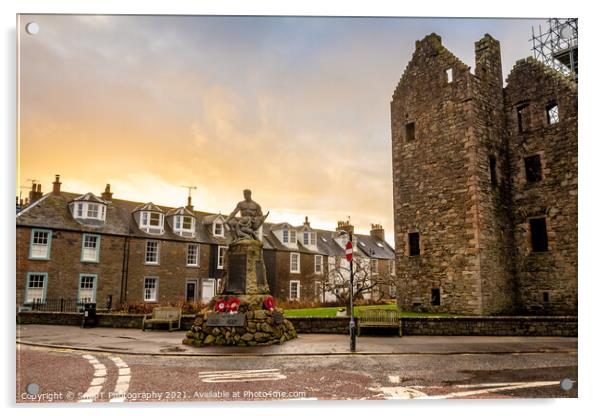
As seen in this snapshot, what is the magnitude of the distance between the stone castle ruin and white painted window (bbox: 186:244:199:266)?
15.1m

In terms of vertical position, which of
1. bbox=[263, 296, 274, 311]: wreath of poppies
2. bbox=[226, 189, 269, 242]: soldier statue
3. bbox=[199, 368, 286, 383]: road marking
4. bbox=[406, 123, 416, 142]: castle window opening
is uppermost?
bbox=[406, 123, 416, 142]: castle window opening

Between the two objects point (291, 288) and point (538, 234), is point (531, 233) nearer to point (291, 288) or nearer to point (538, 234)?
point (538, 234)

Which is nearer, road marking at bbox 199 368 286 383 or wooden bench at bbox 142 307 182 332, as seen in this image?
road marking at bbox 199 368 286 383

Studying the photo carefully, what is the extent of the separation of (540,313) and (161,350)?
1215 cm

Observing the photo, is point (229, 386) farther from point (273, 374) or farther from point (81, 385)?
point (81, 385)

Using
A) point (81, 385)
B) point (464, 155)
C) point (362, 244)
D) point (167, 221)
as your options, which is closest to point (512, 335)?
point (464, 155)

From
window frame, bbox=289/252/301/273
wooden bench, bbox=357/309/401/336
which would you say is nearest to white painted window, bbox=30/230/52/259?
wooden bench, bbox=357/309/401/336

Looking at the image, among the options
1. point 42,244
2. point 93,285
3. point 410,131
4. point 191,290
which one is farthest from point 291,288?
point 410,131

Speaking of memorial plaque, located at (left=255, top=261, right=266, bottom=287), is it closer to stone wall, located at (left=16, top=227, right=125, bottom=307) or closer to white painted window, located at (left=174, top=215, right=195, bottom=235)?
stone wall, located at (left=16, top=227, right=125, bottom=307)

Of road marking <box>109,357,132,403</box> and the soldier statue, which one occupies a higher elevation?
the soldier statue

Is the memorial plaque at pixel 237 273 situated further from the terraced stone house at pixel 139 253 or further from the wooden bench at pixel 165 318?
the terraced stone house at pixel 139 253

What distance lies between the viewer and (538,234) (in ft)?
49.4

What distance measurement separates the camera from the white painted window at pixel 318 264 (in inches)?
1335

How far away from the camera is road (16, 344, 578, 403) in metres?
6.00
